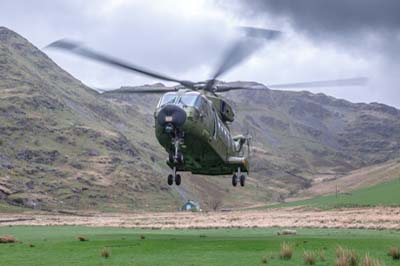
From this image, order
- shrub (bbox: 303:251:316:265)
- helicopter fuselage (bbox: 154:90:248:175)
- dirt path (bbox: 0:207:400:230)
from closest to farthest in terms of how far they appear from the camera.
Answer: shrub (bbox: 303:251:316:265)
helicopter fuselage (bbox: 154:90:248:175)
dirt path (bbox: 0:207:400:230)

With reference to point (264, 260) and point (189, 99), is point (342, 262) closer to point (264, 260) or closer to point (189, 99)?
point (264, 260)

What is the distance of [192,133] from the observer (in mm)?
37219

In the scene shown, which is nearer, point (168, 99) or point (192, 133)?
point (168, 99)

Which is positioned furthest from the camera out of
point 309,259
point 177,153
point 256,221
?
point 256,221

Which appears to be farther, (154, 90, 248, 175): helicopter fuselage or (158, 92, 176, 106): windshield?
(158, 92, 176, 106): windshield

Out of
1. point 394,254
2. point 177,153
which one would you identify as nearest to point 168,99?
point 177,153

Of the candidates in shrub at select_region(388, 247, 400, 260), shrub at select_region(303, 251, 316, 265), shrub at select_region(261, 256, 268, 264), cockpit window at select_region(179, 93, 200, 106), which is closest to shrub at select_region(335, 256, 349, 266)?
shrub at select_region(303, 251, 316, 265)

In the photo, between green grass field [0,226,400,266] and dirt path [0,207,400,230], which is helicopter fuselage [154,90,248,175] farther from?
dirt path [0,207,400,230]

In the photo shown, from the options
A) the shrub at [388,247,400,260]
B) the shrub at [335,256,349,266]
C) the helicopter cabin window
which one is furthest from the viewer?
the helicopter cabin window

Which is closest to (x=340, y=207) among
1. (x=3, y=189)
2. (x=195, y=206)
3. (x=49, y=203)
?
(x=195, y=206)

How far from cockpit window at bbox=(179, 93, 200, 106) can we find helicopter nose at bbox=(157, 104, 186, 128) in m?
1.09

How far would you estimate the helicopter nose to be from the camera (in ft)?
117

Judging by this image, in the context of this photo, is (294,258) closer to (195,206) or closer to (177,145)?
(177,145)

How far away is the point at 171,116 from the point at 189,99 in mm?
2271
